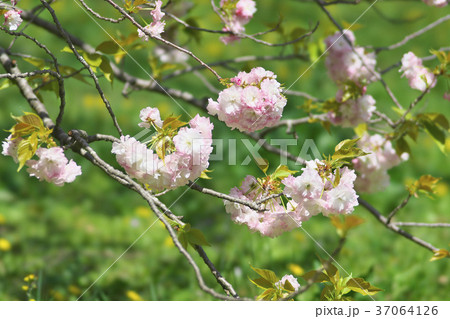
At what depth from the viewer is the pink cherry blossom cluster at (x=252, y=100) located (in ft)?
4.02

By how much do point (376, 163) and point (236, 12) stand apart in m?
0.82

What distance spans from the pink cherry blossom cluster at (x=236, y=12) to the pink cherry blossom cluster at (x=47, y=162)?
88cm

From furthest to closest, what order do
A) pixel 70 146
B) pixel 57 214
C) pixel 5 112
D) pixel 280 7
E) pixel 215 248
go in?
pixel 280 7
pixel 5 112
pixel 57 214
pixel 215 248
pixel 70 146

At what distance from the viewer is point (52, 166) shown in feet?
3.97

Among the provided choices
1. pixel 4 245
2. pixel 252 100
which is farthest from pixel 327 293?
pixel 4 245

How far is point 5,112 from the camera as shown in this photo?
3430mm

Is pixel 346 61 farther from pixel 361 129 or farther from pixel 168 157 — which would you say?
pixel 168 157

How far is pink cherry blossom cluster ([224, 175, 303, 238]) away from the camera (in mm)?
1372

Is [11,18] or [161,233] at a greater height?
[11,18]

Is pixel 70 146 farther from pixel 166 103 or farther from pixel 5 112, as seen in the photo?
pixel 166 103

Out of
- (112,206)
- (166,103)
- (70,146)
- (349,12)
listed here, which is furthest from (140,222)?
(349,12)

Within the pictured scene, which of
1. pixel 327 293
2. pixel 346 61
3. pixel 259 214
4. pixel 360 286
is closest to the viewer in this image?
pixel 360 286

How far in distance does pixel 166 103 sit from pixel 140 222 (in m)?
1.34

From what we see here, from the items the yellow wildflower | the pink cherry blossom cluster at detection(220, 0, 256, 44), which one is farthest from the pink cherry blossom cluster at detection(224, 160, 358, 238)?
the yellow wildflower
